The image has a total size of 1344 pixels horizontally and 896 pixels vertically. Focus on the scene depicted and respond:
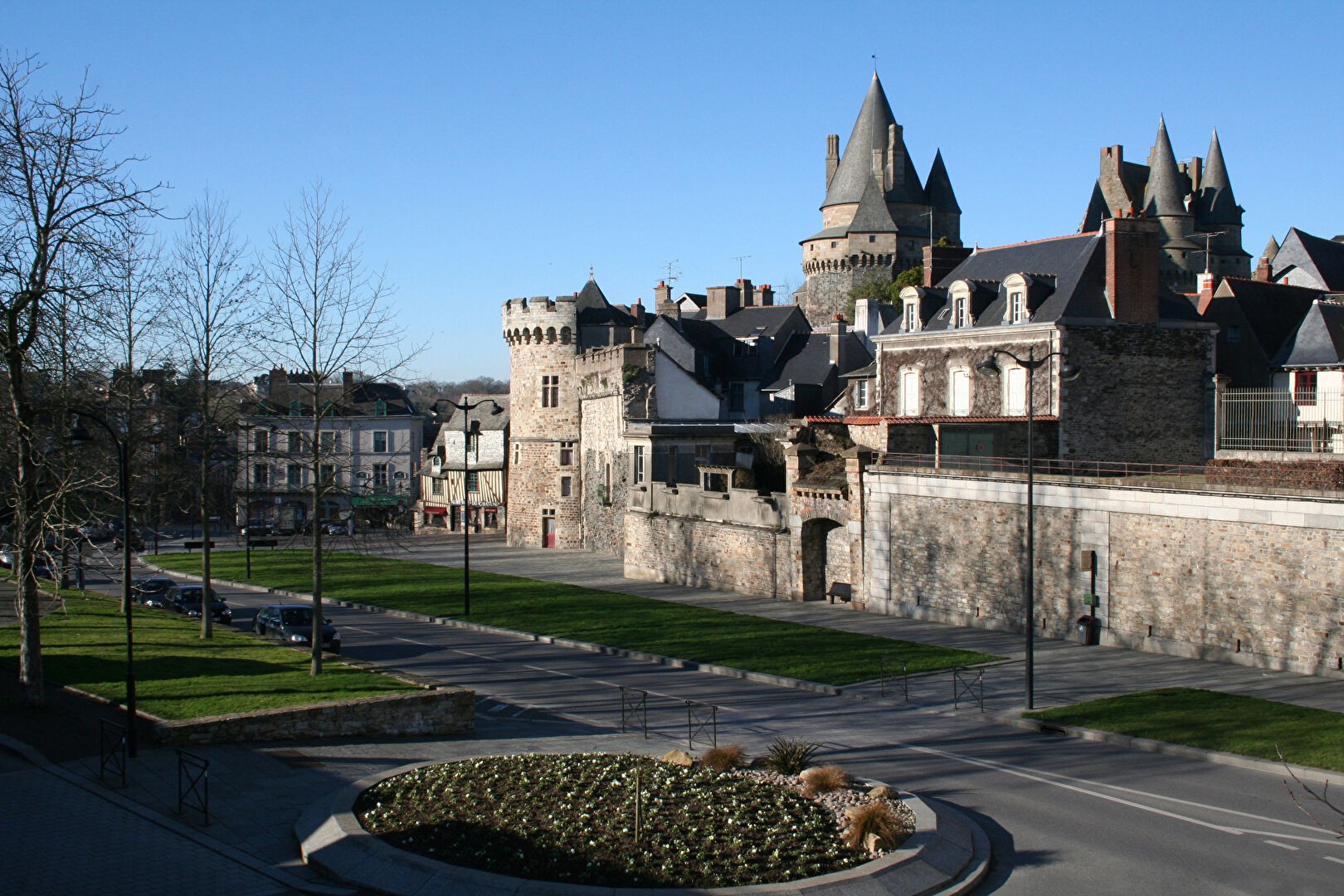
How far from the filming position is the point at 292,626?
2905cm

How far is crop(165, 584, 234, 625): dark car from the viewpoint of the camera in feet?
109

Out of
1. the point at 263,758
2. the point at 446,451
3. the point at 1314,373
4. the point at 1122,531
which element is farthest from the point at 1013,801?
the point at 446,451

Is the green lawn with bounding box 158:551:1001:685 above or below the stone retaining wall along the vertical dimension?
below

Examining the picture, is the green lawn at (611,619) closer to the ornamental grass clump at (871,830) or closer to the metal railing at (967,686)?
the metal railing at (967,686)

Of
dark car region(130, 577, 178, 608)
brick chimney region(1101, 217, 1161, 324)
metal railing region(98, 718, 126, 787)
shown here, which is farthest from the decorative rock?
brick chimney region(1101, 217, 1161, 324)

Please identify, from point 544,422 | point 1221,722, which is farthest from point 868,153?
point 1221,722

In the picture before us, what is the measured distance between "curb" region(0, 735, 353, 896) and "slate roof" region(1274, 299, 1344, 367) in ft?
110

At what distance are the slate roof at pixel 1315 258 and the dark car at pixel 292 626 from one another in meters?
51.1

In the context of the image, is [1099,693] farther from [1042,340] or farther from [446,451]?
[446,451]

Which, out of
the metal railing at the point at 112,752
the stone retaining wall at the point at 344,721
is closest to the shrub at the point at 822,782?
the stone retaining wall at the point at 344,721

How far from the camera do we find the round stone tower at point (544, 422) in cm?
5766

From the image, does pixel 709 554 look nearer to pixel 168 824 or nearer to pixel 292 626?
pixel 292 626

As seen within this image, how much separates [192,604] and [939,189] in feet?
200

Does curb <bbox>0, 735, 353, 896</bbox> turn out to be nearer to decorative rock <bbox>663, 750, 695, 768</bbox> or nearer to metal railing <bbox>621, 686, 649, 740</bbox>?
decorative rock <bbox>663, 750, 695, 768</bbox>
